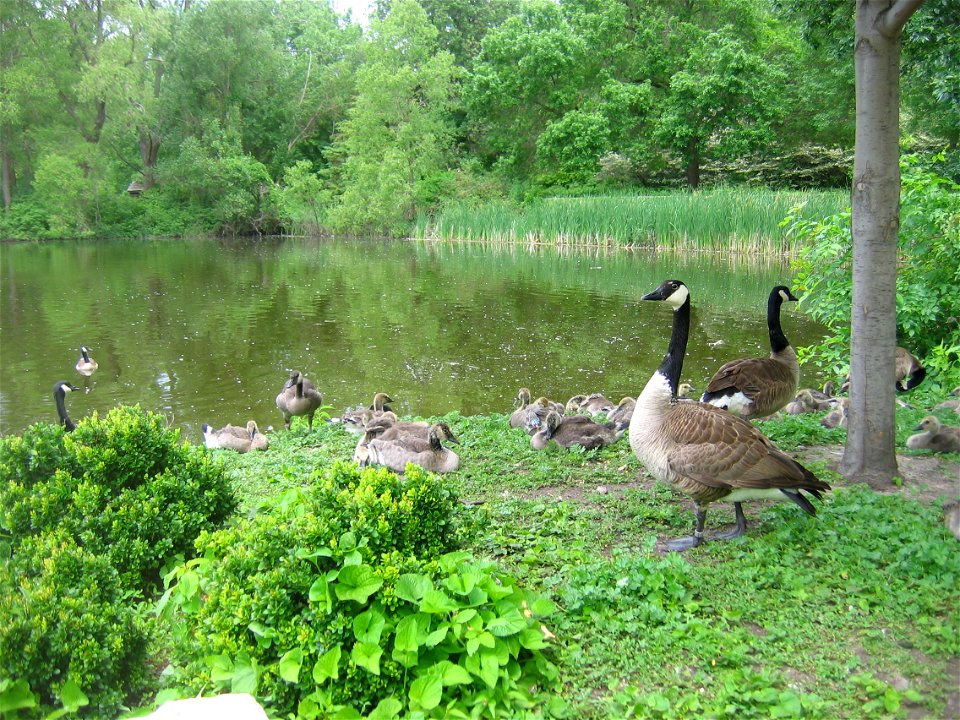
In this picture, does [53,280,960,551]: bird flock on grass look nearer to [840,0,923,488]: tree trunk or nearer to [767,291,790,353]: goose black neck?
[767,291,790,353]: goose black neck

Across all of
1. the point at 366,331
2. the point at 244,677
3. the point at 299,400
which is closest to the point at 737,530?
the point at 244,677

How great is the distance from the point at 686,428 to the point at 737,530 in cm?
85

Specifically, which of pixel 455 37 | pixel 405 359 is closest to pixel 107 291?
pixel 405 359

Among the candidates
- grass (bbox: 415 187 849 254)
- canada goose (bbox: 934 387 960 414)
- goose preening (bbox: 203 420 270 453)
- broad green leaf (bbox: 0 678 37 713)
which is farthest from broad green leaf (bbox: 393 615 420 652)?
grass (bbox: 415 187 849 254)

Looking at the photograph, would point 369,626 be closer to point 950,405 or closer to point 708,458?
point 708,458

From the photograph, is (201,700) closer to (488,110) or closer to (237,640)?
(237,640)

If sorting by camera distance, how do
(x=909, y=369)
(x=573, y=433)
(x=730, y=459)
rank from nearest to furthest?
1. (x=730, y=459)
2. (x=573, y=433)
3. (x=909, y=369)

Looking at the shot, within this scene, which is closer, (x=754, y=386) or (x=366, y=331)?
(x=754, y=386)

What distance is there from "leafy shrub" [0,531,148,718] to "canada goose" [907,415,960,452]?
7.22 meters

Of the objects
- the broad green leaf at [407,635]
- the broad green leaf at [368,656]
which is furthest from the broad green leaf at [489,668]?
the broad green leaf at [368,656]

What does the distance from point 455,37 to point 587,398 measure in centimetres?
5966

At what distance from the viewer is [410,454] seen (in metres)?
8.20

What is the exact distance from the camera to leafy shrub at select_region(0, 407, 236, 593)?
5.13m

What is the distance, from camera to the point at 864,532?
536 centimetres
